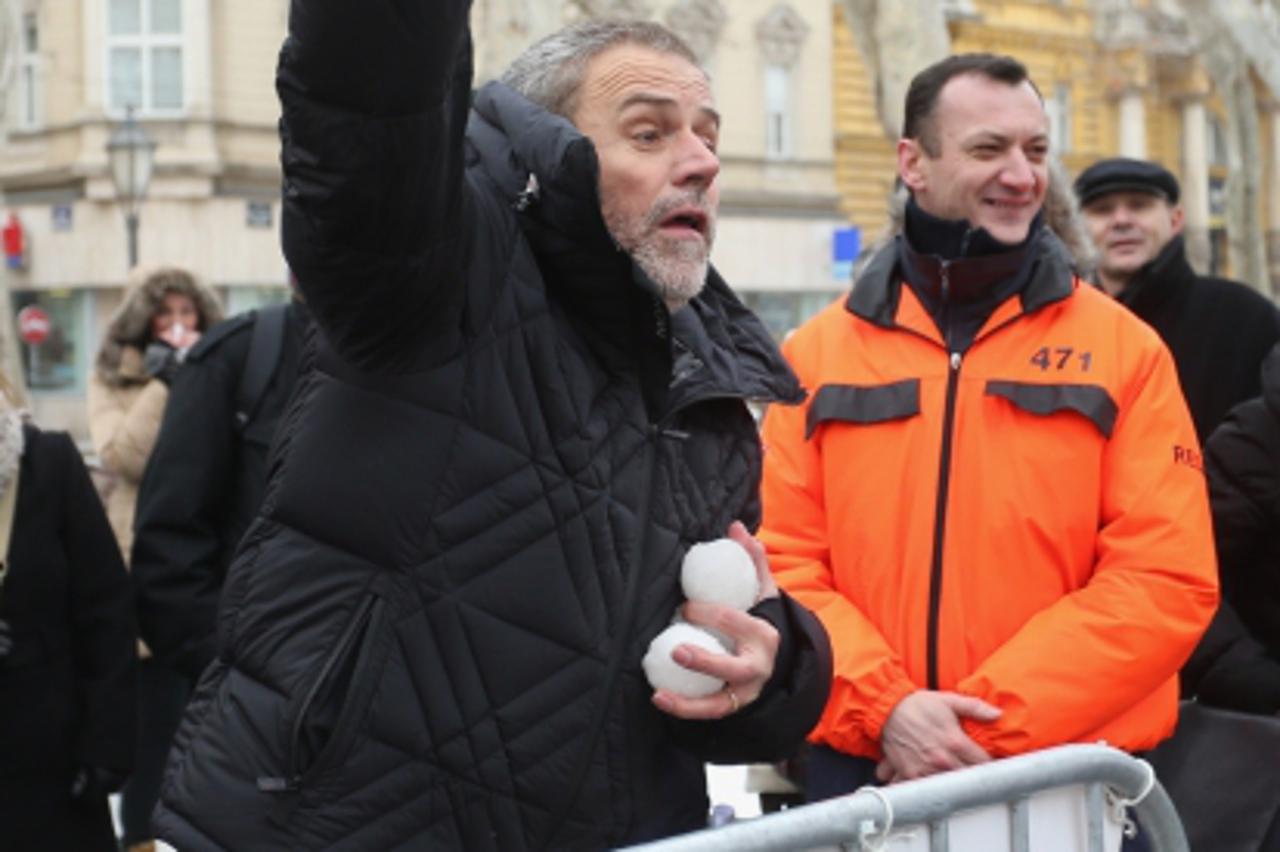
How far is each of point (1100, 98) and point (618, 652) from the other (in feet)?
136

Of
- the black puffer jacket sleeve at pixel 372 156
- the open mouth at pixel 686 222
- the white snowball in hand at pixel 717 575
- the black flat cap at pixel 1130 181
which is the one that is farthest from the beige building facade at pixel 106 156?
the black puffer jacket sleeve at pixel 372 156

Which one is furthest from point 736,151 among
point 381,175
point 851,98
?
point 381,175

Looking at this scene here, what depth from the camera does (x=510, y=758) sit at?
223cm

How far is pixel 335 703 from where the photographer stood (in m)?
2.15

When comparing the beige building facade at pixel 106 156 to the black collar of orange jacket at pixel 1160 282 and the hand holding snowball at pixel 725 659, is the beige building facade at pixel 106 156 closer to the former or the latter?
the black collar of orange jacket at pixel 1160 282

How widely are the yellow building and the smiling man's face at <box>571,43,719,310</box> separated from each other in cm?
3336

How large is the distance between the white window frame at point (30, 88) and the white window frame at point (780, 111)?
13.3m

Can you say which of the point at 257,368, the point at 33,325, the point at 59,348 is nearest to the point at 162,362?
the point at 257,368

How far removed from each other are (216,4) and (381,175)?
2901cm

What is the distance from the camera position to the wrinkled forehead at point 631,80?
2426 mm

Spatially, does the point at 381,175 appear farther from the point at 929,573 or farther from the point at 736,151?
the point at 736,151

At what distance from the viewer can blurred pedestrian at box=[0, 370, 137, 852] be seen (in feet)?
14.1

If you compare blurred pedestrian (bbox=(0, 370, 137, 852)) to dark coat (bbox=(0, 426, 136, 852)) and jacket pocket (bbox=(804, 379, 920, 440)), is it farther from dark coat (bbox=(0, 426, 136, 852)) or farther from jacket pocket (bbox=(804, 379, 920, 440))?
jacket pocket (bbox=(804, 379, 920, 440))

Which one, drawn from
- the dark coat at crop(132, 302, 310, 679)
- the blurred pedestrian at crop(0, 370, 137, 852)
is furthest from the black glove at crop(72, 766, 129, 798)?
the dark coat at crop(132, 302, 310, 679)
